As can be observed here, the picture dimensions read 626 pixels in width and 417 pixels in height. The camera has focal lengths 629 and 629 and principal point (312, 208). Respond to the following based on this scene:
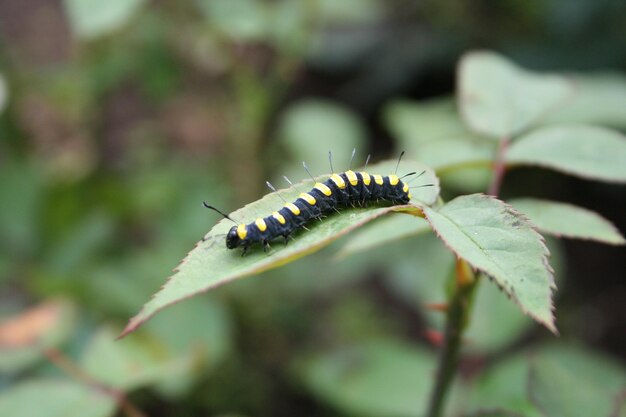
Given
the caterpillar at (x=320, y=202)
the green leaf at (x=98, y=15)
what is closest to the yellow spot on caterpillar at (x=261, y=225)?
the caterpillar at (x=320, y=202)

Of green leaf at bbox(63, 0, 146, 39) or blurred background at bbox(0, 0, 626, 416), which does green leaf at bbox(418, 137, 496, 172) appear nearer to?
blurred background at bbox(0, 0, 626, 416)

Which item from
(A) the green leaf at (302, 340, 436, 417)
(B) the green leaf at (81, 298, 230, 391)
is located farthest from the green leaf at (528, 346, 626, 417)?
(B) the green leaf at (81, 298, 230, 391)

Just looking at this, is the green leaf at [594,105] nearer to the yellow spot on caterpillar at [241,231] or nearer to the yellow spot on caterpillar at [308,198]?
the yellow spot on caterpillar at [308,198]

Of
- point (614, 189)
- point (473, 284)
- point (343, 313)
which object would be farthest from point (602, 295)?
point (473, 284)

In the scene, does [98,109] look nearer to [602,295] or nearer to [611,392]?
[611,392]

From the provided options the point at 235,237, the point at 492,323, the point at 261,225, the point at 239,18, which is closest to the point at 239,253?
the point at 235,237
